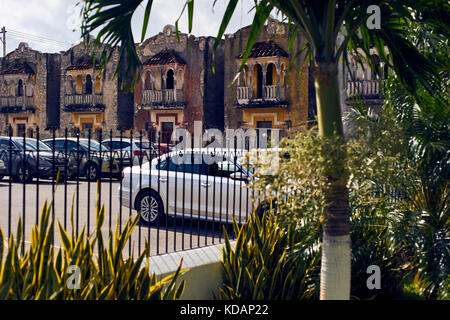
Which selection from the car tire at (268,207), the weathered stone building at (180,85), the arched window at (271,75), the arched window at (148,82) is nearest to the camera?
the car tire at (268,207)

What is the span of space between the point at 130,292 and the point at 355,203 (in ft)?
9.44

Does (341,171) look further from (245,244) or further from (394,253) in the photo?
(394,253)

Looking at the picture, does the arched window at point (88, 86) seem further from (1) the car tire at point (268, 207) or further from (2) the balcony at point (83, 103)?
(1) the car tire at point (268, 207)

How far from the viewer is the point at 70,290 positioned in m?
3.61

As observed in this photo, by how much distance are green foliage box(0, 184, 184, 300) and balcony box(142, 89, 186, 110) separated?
2473cm

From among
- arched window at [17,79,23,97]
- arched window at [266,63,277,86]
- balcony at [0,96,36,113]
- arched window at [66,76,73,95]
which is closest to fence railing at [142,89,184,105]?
arched window at [266,63,277,86]

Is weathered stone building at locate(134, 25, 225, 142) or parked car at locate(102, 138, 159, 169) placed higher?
weathered stone building at locate(134, 25, 225, 142)

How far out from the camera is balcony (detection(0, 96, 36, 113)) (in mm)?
34844

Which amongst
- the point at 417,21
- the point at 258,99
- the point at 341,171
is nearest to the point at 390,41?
the point at 417,21

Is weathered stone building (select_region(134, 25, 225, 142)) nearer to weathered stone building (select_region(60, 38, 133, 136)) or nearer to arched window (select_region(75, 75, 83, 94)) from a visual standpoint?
weathered stone building (select_region(60, 38, 133, 136))

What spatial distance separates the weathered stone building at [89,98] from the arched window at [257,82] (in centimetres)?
818

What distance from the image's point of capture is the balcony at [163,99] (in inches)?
1134

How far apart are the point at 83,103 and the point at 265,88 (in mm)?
12562

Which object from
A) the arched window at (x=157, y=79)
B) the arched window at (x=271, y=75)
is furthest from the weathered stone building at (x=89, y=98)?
the arched window at (x=271, y=75)
